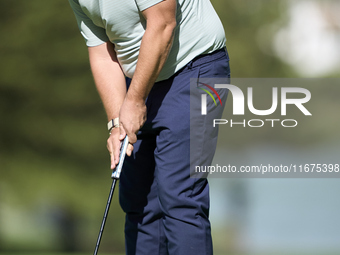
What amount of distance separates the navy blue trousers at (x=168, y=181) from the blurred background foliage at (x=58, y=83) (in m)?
2.24

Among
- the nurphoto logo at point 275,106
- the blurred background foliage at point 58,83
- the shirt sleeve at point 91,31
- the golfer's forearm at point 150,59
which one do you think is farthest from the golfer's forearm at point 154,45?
the blurred background foliage at point 58,83

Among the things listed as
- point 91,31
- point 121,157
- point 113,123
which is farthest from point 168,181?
point 91,31

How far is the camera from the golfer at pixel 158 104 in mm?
1274

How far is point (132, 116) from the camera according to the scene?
52.5 inches

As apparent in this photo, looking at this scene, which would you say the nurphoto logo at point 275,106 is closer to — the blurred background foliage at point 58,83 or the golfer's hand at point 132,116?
the blurred background foliage at point 58,83

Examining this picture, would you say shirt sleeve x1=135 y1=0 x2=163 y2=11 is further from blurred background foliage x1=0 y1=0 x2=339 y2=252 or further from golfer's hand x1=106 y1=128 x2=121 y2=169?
blurred background foliage x1=0 y1=0 x2=339 y2=252

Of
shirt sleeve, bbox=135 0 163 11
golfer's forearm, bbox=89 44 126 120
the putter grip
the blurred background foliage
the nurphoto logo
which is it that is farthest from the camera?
the blurred background foliage

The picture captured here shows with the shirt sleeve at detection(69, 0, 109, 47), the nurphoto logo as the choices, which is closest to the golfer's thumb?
the shirt sleeve at detection(69, 0, 109, 47)

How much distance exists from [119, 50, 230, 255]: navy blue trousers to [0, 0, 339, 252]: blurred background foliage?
2.24 meters

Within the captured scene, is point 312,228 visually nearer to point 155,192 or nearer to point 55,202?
point 55,202

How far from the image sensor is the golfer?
1274 mm

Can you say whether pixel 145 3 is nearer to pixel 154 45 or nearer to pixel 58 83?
pixel 154 45

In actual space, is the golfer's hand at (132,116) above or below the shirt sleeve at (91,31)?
below

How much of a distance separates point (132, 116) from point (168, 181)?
0.69 feet
